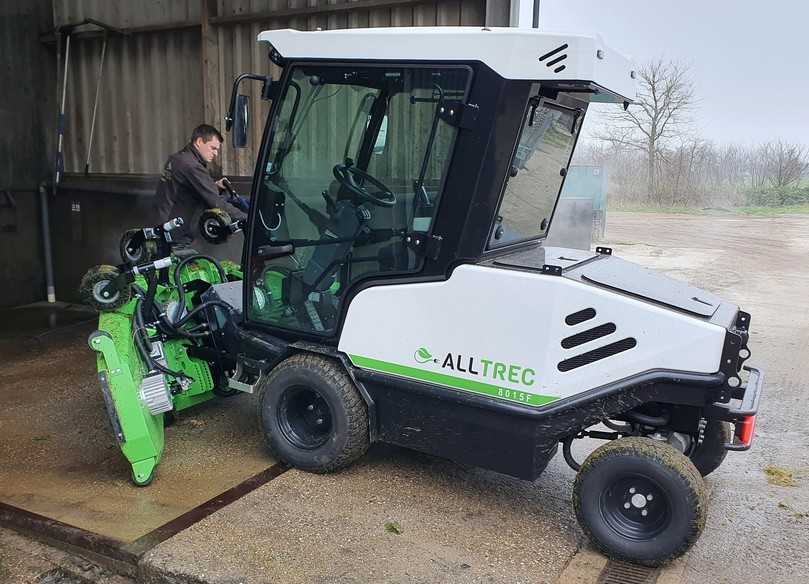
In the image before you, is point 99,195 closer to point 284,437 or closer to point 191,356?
point 191,356

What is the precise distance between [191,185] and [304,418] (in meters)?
1.99

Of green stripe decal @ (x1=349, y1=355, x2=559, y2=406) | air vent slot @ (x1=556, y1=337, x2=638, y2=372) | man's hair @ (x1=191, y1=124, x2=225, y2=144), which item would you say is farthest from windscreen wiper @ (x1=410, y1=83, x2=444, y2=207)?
man's hair @ (x1=191, y1=124, x2=225, y2=144)

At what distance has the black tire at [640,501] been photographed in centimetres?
293

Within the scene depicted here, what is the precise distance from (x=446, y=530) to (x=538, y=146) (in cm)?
184

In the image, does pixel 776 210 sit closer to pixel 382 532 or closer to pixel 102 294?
pixel 382 532

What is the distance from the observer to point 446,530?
3.32 metres

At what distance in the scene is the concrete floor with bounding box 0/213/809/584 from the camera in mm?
2994

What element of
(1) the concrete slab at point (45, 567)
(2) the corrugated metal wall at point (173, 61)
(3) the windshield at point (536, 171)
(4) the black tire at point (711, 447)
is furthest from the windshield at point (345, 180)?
(2) the corrugated metal wall at point (173, 61)

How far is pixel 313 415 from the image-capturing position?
387 centimetres

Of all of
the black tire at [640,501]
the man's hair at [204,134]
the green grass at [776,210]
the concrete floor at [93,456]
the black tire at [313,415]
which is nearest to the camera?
the black tire at [640,501]

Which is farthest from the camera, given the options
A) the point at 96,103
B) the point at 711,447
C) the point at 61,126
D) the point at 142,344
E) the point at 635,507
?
the point at 61,126

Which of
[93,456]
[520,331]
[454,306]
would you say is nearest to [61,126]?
[93,456]

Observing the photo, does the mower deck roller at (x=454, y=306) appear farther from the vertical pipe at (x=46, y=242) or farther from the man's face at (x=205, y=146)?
the vertical pipe at (x=46, y=242)

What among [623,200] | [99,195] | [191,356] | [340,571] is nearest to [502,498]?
[340,571]
